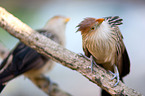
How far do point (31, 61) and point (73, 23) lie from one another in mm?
482

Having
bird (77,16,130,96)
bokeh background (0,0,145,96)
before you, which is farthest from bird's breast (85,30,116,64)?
bokeh background (0,0,145,96)

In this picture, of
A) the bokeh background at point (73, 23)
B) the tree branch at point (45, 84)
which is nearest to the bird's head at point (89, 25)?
the bokeh background at point (73, 23)

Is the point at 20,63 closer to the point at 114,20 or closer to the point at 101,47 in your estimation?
the point at 101,47

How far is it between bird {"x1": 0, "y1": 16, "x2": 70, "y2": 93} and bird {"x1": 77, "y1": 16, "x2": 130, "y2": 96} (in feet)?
1.96

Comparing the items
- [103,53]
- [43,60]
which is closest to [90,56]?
[103,53]

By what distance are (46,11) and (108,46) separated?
128 centimetres

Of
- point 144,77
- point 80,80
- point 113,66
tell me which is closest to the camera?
point 113,66

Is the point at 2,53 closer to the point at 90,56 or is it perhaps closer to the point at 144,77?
the point at 90,56

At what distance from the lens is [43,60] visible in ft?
5.20

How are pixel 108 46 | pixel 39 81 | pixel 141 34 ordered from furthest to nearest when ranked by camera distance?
1. pixel 39 81
2. pixel 141 34
3. pixel 108 46

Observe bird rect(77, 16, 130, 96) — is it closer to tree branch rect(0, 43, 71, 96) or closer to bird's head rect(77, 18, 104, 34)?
bird's head rect(77, 18, 104, 34)

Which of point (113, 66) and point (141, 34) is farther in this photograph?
point (141, 34)

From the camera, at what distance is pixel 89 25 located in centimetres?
85

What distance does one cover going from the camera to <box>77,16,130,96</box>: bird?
862 mm
